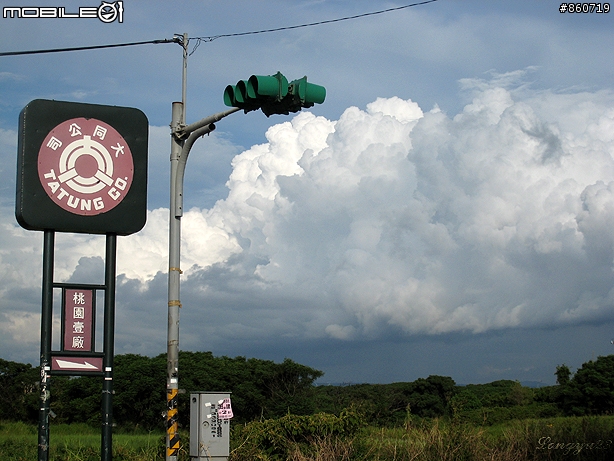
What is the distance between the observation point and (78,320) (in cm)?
1155

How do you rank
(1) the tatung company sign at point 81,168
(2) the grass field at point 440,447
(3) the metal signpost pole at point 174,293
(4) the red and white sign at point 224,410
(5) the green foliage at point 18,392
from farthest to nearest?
(5) the green foliage at point 18,392, (2) the grass field at point 440,447, (4) the red and white sign at point 224,410, (1) the tatung company sign at point 81,168, (3) the metal signpost pole at point 174,293

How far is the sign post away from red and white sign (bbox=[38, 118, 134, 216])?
0.05 feet

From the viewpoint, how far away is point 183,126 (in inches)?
470

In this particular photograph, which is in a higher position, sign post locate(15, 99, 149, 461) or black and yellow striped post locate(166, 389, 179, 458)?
sign post locate(15, 99, 149, 461)

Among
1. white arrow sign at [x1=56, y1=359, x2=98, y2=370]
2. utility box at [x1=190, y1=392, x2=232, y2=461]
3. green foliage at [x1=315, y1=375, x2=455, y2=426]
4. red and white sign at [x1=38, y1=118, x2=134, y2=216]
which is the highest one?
red and white sign at [x1=38, y1=118, x2=134, y2=216]

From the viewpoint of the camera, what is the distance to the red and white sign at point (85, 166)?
1173 cm

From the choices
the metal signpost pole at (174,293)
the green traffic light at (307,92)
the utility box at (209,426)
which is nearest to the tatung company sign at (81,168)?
the metal signpost pole at (174,293)

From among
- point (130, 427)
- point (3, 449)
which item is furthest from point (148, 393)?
point (3, 449)

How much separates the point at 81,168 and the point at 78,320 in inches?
97.8

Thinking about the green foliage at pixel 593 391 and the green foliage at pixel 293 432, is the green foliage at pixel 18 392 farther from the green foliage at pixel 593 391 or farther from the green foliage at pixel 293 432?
the green foliage at pixel 593 391

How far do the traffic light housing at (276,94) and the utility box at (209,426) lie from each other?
235 inches

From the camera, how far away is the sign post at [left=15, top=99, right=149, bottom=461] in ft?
37.7

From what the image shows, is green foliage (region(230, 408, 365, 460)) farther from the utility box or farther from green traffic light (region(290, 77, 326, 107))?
green traffic light (region(290, 77, 326, 107))

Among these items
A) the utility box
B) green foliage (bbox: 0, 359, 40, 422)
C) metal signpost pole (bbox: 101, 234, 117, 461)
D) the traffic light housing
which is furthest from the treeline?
the traffic light housing
